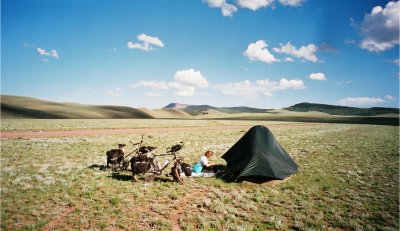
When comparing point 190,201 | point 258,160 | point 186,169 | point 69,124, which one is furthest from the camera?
point 69,124

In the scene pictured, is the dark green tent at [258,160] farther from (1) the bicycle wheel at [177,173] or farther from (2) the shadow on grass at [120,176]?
(2) the shadow on grass at [120,176]

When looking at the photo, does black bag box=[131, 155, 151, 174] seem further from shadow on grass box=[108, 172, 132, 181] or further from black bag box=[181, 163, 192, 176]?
black bag box=[181, 163, 192, 176]

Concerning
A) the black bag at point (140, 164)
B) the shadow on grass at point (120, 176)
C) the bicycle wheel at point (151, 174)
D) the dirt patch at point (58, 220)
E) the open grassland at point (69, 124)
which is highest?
the black bag at point (140, 164)

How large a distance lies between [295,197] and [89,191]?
28.9 ft

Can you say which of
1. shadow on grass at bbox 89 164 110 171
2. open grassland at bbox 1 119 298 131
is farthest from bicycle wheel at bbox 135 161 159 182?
open grassland at bbox 1 119 298 131

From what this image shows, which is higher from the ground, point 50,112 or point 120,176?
point 50,112

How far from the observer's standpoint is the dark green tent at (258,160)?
13070mm

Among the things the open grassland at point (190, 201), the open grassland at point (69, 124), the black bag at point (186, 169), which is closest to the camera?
the open grassland at point (190, 201)

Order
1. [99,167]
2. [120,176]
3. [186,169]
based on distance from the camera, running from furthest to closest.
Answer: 1. [99,167]
2. [120,176]
3. [186,169]

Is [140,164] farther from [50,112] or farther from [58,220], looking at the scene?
A: [50,112]

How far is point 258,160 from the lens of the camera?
13.2 metres

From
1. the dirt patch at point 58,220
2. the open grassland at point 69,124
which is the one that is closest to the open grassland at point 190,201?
the dirt patch at point 58,220

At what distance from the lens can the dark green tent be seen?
1307 centimetres

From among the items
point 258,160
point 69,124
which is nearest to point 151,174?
point 258,160
